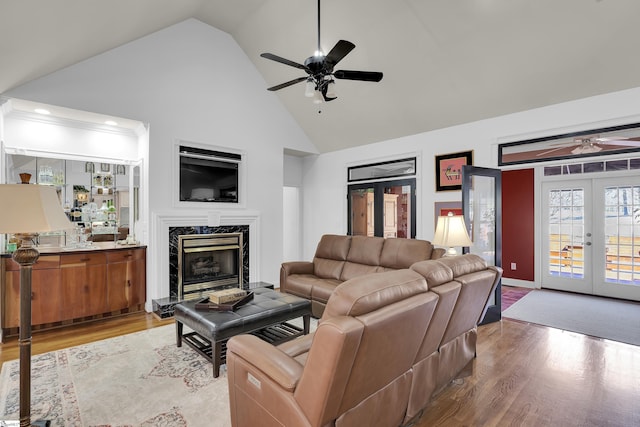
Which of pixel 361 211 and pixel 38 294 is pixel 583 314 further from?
pixel 38 294

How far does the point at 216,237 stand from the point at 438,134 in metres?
3.93

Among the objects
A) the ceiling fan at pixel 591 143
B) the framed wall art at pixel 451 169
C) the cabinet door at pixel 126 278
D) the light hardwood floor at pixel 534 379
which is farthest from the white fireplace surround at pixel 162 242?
the ceiling fan at pixel 591 143

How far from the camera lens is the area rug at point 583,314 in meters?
3.74

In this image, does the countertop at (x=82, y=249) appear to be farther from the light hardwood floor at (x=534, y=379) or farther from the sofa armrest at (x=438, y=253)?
the sofa armrest at (x=438, y=253)

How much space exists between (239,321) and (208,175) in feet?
10.0

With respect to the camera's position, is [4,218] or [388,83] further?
[388,83]

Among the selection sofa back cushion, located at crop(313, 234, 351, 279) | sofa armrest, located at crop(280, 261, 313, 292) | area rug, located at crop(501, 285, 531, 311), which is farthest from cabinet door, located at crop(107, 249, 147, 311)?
area rug, located at crop(501, 285, 531, 311)

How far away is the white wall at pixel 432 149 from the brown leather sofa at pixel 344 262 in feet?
4.00

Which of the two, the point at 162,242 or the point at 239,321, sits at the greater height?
the point at 162,242

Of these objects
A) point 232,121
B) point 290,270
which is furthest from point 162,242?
point 232,121

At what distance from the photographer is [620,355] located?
3086 mm

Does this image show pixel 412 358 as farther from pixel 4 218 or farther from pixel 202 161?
pixel 202 161

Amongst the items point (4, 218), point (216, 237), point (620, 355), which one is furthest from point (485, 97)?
point (4, 218)

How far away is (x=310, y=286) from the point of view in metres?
4.15
